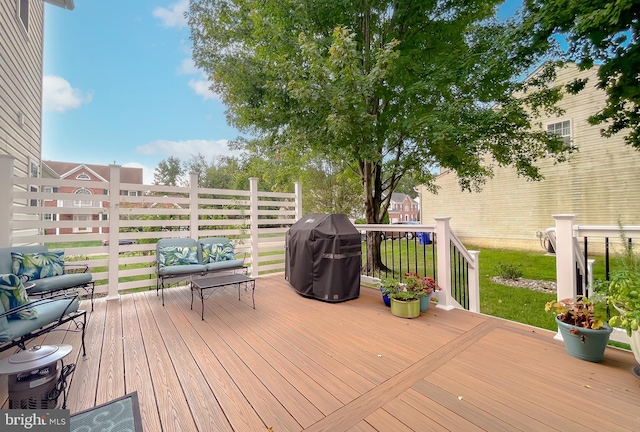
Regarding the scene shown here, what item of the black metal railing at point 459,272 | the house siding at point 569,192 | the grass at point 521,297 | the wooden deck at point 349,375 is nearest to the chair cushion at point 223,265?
the wooden deck at point 349,375

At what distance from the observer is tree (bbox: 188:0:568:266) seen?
4906mm

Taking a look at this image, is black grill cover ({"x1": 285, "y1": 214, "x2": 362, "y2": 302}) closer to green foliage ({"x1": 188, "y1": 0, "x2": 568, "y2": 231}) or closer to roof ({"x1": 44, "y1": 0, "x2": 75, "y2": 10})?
green foliage ({"x1": 188, "y1": 0, "x2": 568, "y2": 231})

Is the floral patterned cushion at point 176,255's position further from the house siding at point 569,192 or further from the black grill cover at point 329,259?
the house siding at point 569,192

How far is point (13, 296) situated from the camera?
2049mm

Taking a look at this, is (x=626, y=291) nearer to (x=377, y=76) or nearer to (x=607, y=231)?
(x=607, y=231)

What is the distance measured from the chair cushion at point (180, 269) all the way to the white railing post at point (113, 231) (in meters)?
0.78

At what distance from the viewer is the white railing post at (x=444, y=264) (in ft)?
11.1

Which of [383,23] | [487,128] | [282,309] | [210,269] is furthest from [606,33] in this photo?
[210,269]

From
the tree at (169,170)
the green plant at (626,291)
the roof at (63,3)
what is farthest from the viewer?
the tree at (169,170)

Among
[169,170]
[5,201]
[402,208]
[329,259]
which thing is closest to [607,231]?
[329,259]

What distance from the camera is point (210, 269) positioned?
414 centimetres

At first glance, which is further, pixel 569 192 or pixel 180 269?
pixel 569 192

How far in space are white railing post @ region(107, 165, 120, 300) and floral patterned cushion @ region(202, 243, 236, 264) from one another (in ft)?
4.11

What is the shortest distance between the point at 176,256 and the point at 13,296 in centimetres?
211
